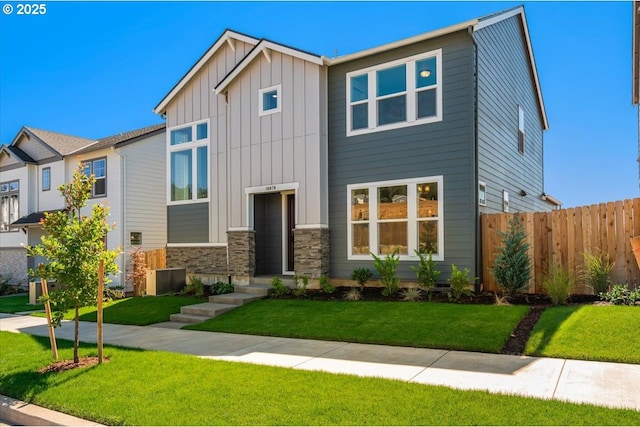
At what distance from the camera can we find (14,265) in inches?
864

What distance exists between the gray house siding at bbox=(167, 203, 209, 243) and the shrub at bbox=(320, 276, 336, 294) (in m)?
5.01

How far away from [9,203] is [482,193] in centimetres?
2278

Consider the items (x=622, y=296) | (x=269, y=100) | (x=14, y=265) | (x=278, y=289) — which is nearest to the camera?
(x=622, y=296)

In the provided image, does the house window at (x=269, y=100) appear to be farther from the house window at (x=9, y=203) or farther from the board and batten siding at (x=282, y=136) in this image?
the house window at (x=9, y=203)

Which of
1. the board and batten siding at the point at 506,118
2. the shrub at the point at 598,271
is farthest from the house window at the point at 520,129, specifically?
the shrub at the point at 598,271

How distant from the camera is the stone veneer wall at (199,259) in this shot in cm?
1430

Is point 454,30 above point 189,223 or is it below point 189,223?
above

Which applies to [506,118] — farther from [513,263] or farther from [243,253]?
[243,253]

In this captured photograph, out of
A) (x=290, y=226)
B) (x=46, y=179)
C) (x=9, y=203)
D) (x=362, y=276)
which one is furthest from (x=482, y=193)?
(x=9, y=203)

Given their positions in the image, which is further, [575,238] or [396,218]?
[396,218]

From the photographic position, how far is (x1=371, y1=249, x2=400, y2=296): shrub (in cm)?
1048

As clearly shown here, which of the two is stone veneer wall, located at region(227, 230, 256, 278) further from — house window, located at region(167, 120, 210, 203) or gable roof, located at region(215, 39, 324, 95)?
gable roof, located at region(215, 39, 324, 95)

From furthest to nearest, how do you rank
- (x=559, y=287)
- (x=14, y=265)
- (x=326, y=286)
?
(x=14, y=265)
(x=326, y=286)
(x=559, y=287)

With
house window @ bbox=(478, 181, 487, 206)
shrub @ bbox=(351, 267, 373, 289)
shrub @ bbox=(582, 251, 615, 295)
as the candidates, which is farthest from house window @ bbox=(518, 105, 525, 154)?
shrub @ bbox=(351, 267, 373, 289)
